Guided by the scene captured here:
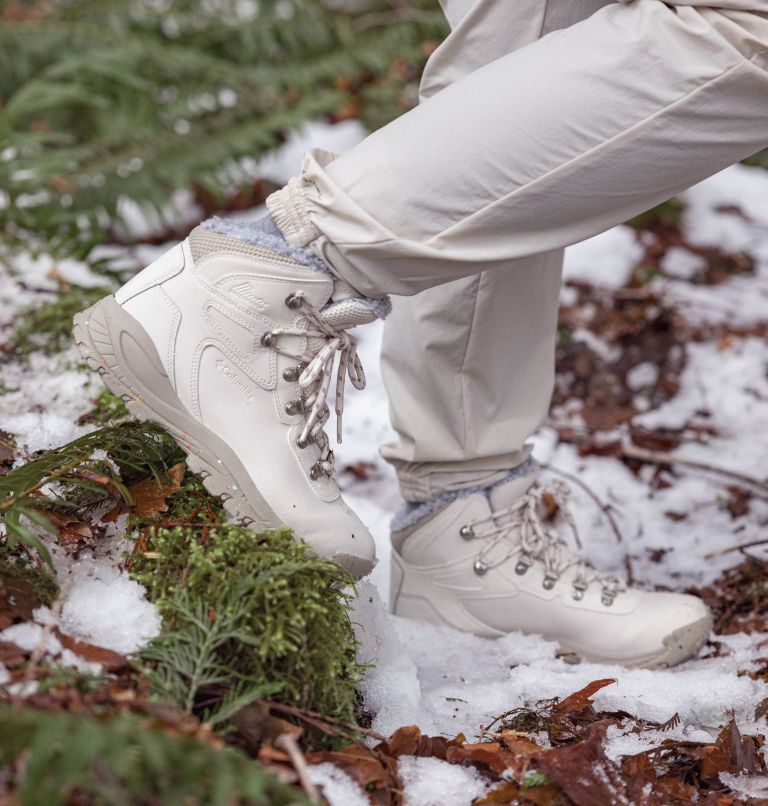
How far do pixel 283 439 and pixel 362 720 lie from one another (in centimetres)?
53

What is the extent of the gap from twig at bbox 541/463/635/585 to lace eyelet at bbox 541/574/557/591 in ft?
1.46

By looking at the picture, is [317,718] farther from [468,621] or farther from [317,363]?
[468,621]

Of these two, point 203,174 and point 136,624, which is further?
point 203,174

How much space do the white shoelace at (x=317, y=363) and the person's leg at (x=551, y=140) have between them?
18 centimetres

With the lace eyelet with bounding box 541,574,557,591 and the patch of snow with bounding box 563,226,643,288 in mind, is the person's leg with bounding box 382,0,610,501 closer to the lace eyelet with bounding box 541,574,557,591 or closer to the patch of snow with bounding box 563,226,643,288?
the lace eyelet with bounding box 541,574,557,591

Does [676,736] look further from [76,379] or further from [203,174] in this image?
[203,174]

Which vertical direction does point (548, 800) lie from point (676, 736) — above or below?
above

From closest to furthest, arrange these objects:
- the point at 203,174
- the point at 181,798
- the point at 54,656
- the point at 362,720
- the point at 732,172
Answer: the point at 181,798 < the point at 54,656 < the point at 362,720 < the point at 203,174 < the point at 732,172

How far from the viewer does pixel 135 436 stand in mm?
1699

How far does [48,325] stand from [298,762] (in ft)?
5.86

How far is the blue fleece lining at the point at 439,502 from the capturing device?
2082 mm

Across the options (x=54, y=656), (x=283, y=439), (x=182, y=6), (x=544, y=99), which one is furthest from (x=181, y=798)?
(x=182, y=6)

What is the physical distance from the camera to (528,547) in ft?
6.82

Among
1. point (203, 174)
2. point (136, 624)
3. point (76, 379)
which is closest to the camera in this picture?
point (136, 624)
